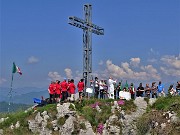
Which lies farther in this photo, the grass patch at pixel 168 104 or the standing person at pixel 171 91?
the standing person at pixel 171 91

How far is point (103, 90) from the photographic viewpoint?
3431 cm

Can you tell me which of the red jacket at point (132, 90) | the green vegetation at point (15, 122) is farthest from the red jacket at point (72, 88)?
the red jacket at point (132, 90)

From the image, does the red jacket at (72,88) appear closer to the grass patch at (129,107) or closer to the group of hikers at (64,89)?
the group of hikers at (64,89)

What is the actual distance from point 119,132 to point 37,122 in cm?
682

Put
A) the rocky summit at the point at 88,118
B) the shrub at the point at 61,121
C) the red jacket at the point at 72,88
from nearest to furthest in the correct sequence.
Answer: the rocky summit at the point at 88,118 → the shrub at the point at 61,121 → the red jacket at the point at 72,88

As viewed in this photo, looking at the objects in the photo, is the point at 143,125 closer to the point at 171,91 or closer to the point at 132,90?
the point at 171,91

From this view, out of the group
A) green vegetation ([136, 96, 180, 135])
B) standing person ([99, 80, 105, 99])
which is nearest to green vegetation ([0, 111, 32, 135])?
standing person ([99, 80, 105, 99])

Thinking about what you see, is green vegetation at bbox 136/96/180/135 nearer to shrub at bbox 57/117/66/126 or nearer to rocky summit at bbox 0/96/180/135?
rocky summit at bbox 0/96/180/135

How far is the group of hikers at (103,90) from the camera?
32750 millimetres

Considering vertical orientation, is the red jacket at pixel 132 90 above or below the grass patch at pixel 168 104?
above

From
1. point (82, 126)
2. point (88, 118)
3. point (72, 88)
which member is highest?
point (72, 88)

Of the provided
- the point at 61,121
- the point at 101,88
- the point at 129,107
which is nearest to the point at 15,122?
the point at 61,121

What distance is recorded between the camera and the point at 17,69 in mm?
39438

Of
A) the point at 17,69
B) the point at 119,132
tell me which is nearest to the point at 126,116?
the point at 119,132
